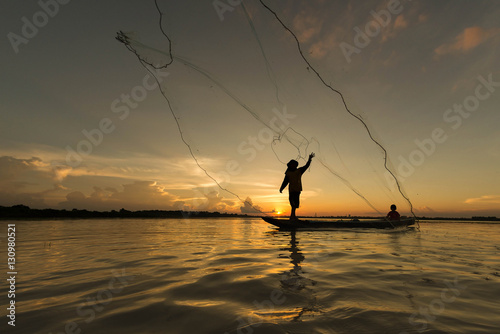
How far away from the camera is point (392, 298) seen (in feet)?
10.9

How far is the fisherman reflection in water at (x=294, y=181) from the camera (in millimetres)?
15711

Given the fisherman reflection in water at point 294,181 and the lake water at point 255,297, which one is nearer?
the lake water at point 255,297

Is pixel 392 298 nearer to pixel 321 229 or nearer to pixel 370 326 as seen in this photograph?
pixel 370 326

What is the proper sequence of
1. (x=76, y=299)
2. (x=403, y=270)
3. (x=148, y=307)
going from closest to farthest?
(x=148, y=307) < (x=76, y=299) < (x=403, y=270)

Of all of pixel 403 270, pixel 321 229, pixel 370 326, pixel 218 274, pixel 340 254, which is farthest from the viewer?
pixel 321 229

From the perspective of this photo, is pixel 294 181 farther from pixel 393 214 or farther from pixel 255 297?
pixel 255 297

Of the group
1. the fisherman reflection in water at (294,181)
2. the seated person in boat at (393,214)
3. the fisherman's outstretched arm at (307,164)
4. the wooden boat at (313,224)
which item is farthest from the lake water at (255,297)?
the seated person in boat at (393,214)

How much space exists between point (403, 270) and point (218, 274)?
12.2ft

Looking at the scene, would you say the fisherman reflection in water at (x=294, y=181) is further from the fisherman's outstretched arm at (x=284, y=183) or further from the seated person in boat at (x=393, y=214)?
the seated person in boat at (x=393, y=214)

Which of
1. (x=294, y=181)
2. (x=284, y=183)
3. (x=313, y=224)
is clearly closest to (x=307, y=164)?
(x=294, y=181)

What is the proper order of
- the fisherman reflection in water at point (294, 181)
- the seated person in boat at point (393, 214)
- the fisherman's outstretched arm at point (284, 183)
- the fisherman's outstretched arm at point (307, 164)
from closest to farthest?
the fisherman's outstretched arm at point (307, 164) < the fisherman reflection in water at point (294, 181) < the fisherman's outstretched arm at point (284, 183) < the seated person in boat at point (393, 214)

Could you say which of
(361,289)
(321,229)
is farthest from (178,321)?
(321,229)

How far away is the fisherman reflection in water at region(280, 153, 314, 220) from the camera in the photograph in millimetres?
15711

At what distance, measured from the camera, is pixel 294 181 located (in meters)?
15.8
